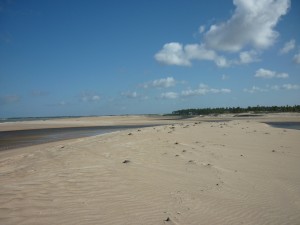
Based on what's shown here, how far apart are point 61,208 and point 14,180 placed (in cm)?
281

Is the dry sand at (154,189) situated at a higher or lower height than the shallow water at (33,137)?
lower

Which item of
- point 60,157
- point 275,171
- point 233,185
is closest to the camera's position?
point 233,185

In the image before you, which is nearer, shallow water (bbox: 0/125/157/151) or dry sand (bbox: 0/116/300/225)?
dry sand (bbox: 0/116/300/225)

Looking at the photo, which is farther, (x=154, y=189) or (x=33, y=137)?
(x=33, y=137)

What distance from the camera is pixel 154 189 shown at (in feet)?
20.0

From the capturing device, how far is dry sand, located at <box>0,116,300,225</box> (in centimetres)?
464

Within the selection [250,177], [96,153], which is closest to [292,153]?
[250,177]

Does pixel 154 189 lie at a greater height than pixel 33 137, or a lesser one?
lesser

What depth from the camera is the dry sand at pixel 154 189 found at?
464cm

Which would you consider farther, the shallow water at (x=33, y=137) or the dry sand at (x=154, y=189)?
the shallow water at (x=33, y=137)

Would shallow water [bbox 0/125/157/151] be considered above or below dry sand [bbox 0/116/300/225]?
above

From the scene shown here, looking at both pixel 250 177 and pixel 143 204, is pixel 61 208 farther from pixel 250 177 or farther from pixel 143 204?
pixel 250 177

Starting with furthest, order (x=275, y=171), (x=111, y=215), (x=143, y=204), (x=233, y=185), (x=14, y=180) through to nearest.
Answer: (x=275, y=171)
(x=14, y=180)
(x=233, y=185)
(x=143, y=204)
(x=111, y=215)

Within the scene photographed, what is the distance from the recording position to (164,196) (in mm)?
5586
